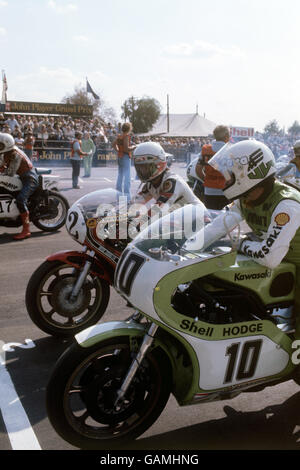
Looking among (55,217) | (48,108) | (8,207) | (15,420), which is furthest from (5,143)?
(48,108)

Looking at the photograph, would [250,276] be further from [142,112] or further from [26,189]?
[142,112]

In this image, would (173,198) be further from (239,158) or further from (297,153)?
(297,153)

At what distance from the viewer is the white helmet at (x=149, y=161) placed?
15.2ft

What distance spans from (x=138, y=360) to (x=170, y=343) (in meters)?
0.26

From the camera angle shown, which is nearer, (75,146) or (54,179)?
(54,179)

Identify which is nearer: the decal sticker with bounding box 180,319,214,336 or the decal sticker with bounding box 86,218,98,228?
the decal sticker with bounding box 180,319,214,336

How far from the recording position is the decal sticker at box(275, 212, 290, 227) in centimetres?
298

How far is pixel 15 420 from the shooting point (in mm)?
3238

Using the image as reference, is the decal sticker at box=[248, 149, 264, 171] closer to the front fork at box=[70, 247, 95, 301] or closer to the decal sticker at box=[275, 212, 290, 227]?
the decal sticker at box=[275, 212, 290, 227]

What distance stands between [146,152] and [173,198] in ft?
2.18

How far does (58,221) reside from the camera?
31.0ft

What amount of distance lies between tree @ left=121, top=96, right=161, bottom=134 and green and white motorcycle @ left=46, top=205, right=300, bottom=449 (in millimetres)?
72960

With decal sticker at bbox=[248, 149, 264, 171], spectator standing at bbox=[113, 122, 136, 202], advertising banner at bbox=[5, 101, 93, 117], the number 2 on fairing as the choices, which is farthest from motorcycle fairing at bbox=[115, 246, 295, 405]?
advertising banner at bbox=[5, 101, 93, 117]
